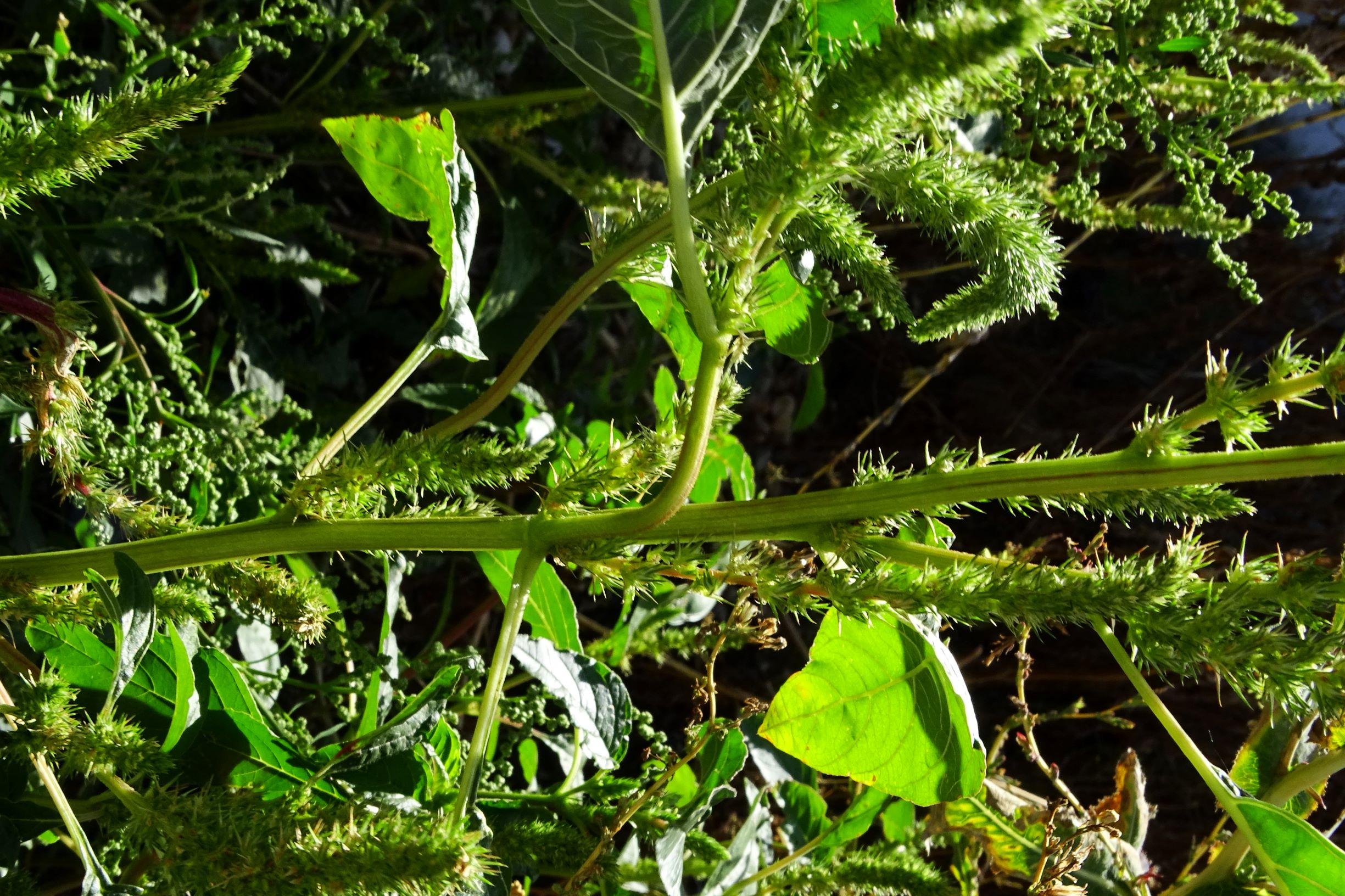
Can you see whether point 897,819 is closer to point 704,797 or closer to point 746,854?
point 746,854

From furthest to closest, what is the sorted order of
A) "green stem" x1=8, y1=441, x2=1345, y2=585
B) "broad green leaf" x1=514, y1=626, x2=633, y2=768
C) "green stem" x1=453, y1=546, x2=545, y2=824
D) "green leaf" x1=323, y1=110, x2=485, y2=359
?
"broad green leaf" x1=514, y1=626, x2=633, y2=768
"green leaf" x1=323, y1=110, x2=485, y2=359
"green stem" x1=453, y1=546, x2=545, y2=824
"green stem" x1=8, y1=441, x2=1345, y2=585

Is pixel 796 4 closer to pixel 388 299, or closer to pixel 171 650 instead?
pixel 171 650

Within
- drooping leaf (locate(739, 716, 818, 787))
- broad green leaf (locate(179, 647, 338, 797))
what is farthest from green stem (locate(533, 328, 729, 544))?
drooping leaf (locate(739, 716, 818, 787))

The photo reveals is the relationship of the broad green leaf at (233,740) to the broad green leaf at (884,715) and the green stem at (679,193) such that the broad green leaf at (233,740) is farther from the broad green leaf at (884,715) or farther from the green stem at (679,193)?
the green stem at (679,193)

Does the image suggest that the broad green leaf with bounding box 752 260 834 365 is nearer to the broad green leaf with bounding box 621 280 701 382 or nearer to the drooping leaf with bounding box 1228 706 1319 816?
the broad green leaf with bounding box 621 280 701 382

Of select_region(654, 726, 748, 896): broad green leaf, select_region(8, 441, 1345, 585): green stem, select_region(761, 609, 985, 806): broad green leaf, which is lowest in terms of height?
select_region(654, 726, 748, 896): broad green leaf

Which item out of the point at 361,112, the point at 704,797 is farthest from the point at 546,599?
the point at 361,112

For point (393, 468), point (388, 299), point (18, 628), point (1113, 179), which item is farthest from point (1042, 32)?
point (1113, 179)
